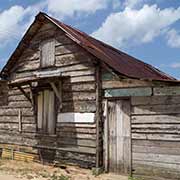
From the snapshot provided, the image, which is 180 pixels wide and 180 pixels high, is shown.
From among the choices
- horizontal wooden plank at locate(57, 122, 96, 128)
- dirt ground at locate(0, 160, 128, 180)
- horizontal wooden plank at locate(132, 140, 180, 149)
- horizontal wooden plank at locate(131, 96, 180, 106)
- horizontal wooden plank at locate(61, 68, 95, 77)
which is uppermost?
horizontal wooden plank at locate(61, 68, 95, 77)

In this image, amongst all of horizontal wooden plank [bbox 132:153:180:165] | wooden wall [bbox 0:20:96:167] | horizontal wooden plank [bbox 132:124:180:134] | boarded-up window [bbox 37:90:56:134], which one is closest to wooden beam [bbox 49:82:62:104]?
wooden wall [bbox 0:20:96:167]

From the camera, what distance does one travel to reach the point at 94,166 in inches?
397

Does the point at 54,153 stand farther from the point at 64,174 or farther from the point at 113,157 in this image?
the point at 113,157

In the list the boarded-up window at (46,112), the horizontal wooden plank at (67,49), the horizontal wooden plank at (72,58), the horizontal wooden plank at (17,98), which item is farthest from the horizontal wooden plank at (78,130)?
the horizontal wooden plank at (67,49)

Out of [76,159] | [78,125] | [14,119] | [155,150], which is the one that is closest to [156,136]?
[155,150]

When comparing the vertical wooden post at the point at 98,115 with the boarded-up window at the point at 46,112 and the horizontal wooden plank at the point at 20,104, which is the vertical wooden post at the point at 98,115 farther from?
the horizontal wooden plank at the point at 20,104

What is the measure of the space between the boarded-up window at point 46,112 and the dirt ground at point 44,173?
1.34 meters

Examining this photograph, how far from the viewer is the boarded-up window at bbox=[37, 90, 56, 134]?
11680mm

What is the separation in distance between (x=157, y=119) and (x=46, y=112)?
15.2ft

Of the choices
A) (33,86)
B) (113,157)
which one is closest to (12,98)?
(33,86)

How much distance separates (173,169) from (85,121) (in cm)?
325

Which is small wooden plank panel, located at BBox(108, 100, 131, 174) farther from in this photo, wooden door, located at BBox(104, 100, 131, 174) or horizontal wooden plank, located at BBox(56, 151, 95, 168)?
horizontal wooden plank, located at BBox(56, 151, 95, 168)

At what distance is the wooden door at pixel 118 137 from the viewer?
9.47 m

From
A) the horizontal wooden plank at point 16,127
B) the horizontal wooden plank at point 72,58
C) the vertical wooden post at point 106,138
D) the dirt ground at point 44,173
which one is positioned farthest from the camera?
the horizontal wooden plank at point 16,127
